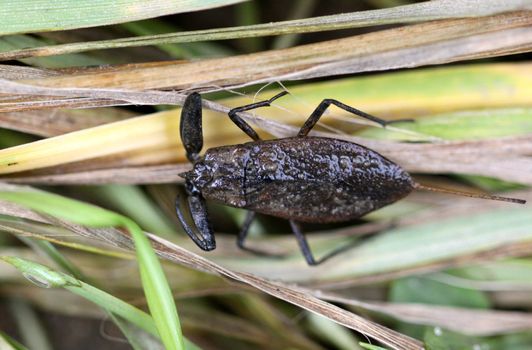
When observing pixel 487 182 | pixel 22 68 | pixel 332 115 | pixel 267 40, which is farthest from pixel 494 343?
pixel 22 68

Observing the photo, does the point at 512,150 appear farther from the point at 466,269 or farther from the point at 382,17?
the point at 382,17

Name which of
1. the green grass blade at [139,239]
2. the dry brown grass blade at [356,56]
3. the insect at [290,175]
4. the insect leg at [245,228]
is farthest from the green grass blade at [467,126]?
the green grass blade at [139,239]

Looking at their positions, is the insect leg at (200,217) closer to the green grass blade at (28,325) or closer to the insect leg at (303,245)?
the insect leg at (303,245)

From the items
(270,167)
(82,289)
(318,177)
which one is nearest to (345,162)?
(318,177)

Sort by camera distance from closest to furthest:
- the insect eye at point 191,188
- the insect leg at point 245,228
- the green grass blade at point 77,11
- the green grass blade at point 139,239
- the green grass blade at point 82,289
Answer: the green grass blade at point 139,239 → the green grass blade at point 82,289 → the green grass blade at point 77,11 → the insect eye at point 191,188 → the insect leg at point 245,228

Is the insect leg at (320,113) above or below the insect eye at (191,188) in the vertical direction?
above

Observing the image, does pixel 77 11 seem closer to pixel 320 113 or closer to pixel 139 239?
pixel 139 239

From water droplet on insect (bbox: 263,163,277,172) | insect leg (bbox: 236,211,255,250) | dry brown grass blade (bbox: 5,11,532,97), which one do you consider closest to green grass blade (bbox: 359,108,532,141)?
dry brown grass blade (bbox: 5,11,532,97)
